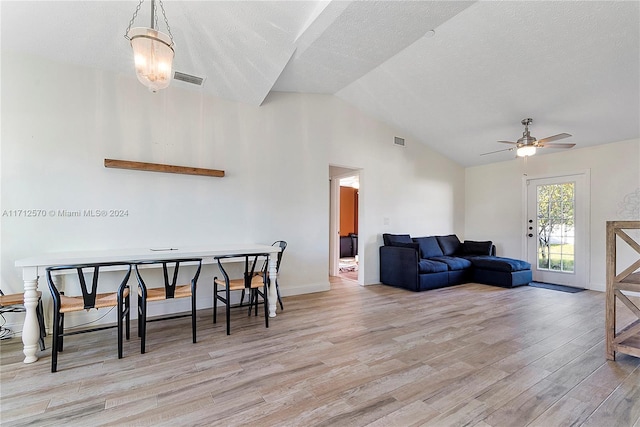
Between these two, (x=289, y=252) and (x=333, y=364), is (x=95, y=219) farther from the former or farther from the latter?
(x=333, y=364)

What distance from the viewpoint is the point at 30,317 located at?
2.49 metres

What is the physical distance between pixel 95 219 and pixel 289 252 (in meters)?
2.51

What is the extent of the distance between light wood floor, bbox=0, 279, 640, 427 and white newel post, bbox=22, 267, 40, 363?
0.11 meters

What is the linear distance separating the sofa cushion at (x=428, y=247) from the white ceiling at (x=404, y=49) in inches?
101

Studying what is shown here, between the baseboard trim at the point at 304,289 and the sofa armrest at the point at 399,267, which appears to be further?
the sofa armrest at the point at 399,267

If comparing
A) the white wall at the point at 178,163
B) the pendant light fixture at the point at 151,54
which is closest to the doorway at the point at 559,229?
the white wall at the point at 178,163

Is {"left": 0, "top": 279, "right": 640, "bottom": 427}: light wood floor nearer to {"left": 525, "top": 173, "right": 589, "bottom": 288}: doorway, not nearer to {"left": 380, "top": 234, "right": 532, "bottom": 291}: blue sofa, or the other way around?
{"left": 380, "top": 234, "right": 532, "bottom": 291}: blue sofa

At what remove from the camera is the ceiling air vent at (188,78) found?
351 cm

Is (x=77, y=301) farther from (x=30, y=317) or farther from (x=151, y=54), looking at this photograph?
(x=151, y=54)

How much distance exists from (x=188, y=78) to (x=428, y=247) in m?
5.18

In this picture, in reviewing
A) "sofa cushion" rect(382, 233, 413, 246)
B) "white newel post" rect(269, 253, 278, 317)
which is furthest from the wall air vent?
"white newel post" rect(269, 253, 278, 317)

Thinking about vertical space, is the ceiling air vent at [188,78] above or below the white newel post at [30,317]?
above

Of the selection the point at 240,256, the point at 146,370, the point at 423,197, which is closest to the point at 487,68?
the point at 423,197

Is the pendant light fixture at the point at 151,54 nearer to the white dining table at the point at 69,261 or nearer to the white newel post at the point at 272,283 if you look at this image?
the white dining table at the point at 69,261
